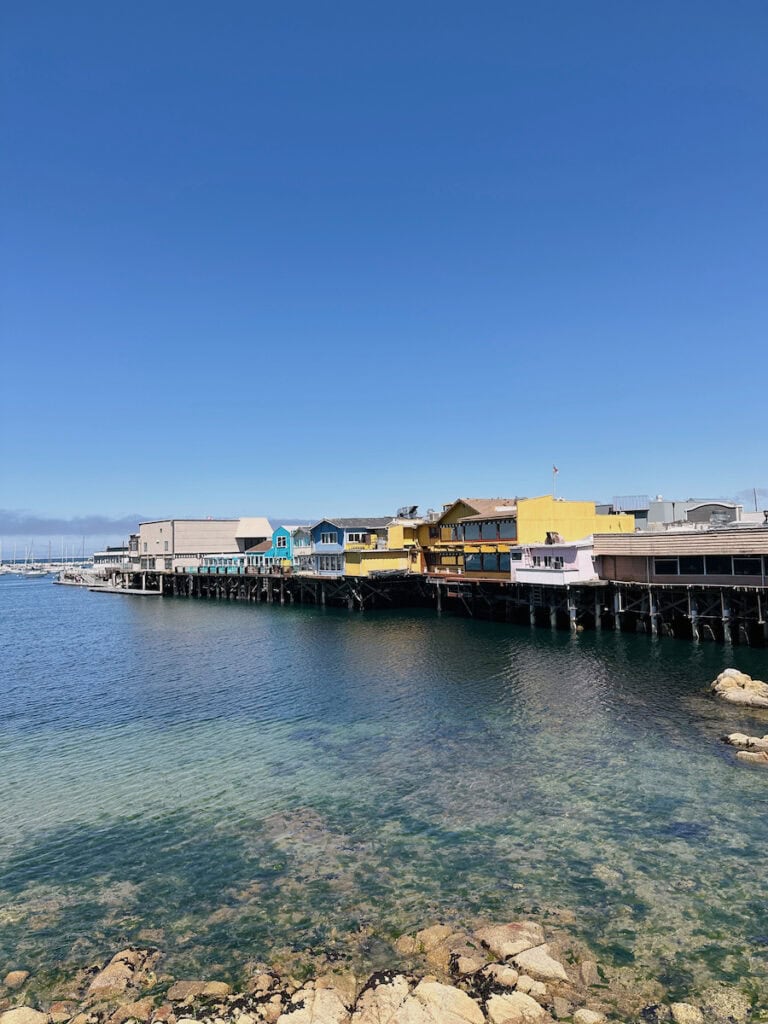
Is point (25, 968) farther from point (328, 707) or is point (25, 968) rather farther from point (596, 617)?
point (596, 617)

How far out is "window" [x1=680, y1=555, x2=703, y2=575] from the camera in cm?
4668

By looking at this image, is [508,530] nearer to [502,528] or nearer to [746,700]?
[502,528]

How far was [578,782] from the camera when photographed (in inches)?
886

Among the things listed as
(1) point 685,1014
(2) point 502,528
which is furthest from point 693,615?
(1) point 685,1014

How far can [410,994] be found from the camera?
1230cm

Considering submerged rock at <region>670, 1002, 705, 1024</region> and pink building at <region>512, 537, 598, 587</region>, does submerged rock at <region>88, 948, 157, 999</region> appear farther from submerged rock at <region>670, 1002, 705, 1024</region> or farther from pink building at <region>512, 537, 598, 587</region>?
pink building at <region>512, 537, 598, 587</region>

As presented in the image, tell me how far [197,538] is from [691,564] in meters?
94.5

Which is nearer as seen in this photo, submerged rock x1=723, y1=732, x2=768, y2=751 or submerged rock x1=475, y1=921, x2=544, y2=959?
submerged rock x1=475, y1=921, x2=544, y2=959

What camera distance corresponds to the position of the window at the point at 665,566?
48656 mm

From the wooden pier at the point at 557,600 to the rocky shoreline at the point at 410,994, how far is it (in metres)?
35.4

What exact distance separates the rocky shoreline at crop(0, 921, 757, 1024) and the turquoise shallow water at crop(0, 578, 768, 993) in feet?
2.18

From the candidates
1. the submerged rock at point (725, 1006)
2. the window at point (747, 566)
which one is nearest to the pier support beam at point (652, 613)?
the window at point (747, 566)

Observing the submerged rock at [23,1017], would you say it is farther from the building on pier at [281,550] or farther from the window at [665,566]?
the building on pier at [281,550]

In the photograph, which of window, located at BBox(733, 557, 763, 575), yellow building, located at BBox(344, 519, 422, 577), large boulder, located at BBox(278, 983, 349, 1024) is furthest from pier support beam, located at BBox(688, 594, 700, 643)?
large boulder, located at BBox(278, 983, 349, 1024)
